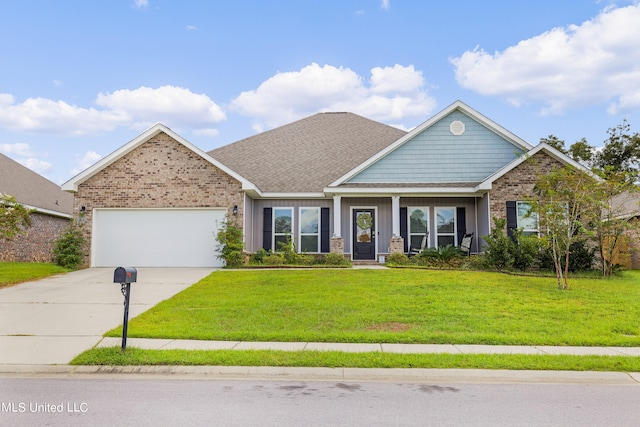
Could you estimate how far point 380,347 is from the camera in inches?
290

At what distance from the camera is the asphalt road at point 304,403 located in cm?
469

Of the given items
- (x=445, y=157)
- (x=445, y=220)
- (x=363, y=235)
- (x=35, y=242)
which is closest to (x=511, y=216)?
(x=445, y=220)

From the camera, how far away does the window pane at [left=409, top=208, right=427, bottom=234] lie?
Answer: 792 inches

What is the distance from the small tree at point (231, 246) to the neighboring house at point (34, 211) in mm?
8931

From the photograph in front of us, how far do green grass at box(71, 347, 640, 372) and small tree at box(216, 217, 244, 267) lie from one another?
10.5 m

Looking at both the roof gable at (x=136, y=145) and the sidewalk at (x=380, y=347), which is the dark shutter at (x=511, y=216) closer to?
the roof gable at (x=136, y=145)

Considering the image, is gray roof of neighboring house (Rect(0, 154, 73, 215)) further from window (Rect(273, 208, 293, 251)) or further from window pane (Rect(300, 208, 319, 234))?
window pane (Rect(300, 208, 319, 234))

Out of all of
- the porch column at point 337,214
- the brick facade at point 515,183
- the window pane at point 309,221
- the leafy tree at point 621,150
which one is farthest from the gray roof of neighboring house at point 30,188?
the leafy tree at point 621,150

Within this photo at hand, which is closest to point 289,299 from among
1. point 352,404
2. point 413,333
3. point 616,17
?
point 413,333

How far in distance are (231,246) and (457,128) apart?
9.80m

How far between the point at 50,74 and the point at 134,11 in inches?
124

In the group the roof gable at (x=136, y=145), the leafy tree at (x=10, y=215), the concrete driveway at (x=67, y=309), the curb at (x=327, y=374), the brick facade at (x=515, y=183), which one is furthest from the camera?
the roof gable at (x=136, y=145)

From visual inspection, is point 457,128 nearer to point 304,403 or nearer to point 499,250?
point 499,250

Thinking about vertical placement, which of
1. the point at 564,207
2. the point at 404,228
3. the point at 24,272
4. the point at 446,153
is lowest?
the point at 24,272
